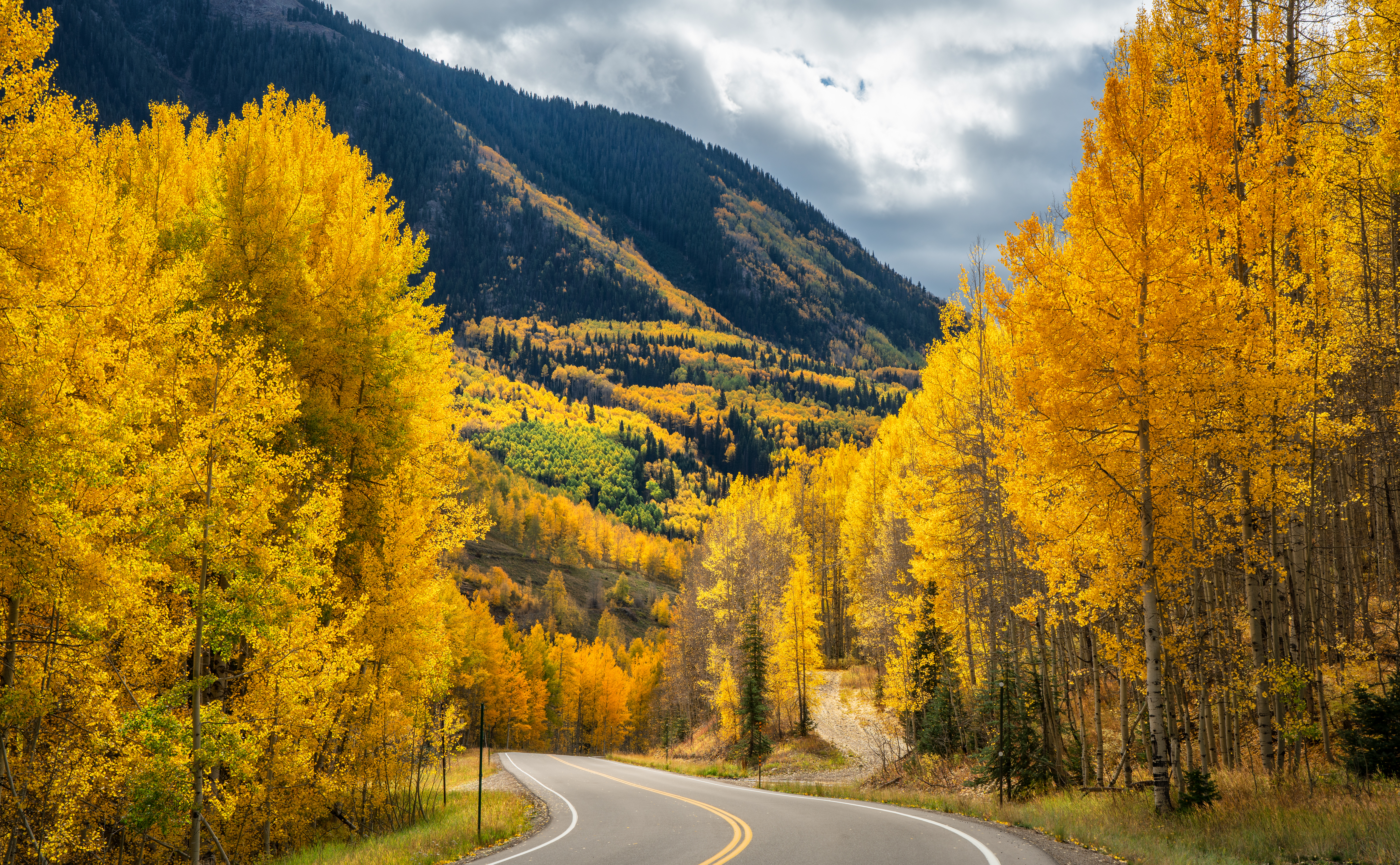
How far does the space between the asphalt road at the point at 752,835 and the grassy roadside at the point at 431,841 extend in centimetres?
95

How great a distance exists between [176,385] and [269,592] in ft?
11.6

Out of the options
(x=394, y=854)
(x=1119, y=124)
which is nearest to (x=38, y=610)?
(x=394, y=854)

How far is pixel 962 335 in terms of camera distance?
21234mm

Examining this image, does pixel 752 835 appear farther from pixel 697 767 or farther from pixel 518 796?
pixel 697 767

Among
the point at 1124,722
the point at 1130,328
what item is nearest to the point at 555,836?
the point at 1124,722

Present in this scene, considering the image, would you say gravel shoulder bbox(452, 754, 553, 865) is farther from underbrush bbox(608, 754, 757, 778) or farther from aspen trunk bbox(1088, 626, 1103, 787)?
aspen trunk bbox(1088, 626, 1103, 787)

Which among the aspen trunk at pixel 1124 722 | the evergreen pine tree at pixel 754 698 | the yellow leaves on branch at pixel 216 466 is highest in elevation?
the yellow leaves on branch at pixel 216 466

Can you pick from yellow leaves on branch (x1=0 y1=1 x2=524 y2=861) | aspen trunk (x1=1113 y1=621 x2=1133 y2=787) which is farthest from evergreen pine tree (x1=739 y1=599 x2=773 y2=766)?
yellow leaves on branch (x1=0 y1=1 x2=524 y2=861)

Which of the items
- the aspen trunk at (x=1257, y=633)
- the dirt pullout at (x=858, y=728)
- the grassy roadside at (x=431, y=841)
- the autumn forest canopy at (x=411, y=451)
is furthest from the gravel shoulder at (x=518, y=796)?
the aspen trunk at (x=1257, y=633)

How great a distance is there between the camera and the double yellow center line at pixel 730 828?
9.57 m

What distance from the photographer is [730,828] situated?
12469 millimetres

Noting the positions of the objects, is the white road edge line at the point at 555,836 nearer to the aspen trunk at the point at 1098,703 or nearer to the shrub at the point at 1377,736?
the aspen trunk at the point at 1098,703

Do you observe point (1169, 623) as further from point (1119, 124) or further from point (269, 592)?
point (269, 592)

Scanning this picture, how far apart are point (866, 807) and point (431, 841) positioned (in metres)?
9.12
